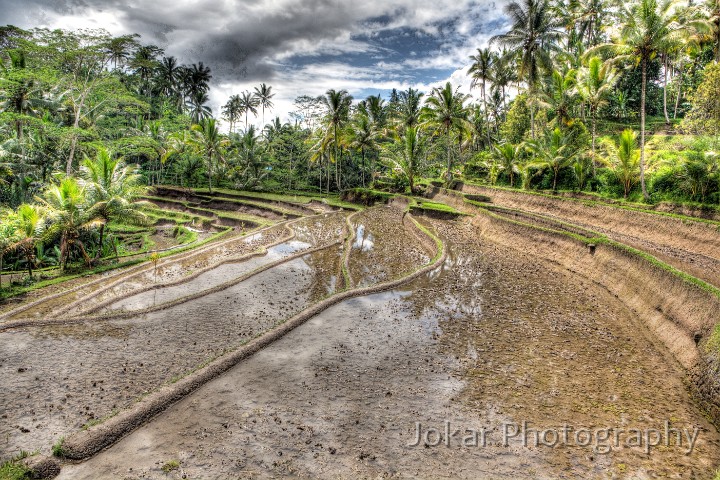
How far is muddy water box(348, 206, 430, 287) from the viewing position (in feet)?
53.5

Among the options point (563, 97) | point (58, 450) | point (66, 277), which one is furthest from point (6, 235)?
point (563, 97)

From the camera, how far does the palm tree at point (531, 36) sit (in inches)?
1158

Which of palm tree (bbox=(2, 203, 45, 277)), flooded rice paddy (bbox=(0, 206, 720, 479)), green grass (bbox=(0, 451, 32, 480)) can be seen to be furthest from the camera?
palm tree (bbox=(2, 203, 45, 277))

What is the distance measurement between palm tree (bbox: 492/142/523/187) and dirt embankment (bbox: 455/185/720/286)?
25.2 feet

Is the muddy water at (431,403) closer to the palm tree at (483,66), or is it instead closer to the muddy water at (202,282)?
the muddy water at (202,282)

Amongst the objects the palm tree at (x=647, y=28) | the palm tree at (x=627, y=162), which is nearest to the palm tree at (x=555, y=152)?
the palm tree at (x=627, y=162)

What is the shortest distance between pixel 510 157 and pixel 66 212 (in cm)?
3244

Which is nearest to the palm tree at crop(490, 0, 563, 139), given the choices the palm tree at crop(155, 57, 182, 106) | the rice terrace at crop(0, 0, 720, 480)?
the rice terrace at crop(0, 0, 720, 480)

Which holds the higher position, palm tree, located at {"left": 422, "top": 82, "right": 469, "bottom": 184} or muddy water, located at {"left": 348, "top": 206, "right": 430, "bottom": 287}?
palm tree, located at {"left": 422, "top": 82, "right": 469, "bottom": 184}

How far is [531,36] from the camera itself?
29.8 m

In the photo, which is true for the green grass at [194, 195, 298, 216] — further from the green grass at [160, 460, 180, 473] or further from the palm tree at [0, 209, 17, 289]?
the green grass at [160, 460, 180, 473]

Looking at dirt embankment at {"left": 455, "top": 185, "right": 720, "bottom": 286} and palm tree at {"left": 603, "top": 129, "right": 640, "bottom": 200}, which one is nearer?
dirt embankment at {"left": 455, "top": 185, "right": 720, "bottom": 286}

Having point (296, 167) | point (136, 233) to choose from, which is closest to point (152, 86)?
point (296, 167)

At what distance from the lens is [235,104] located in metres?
→ 72.2
